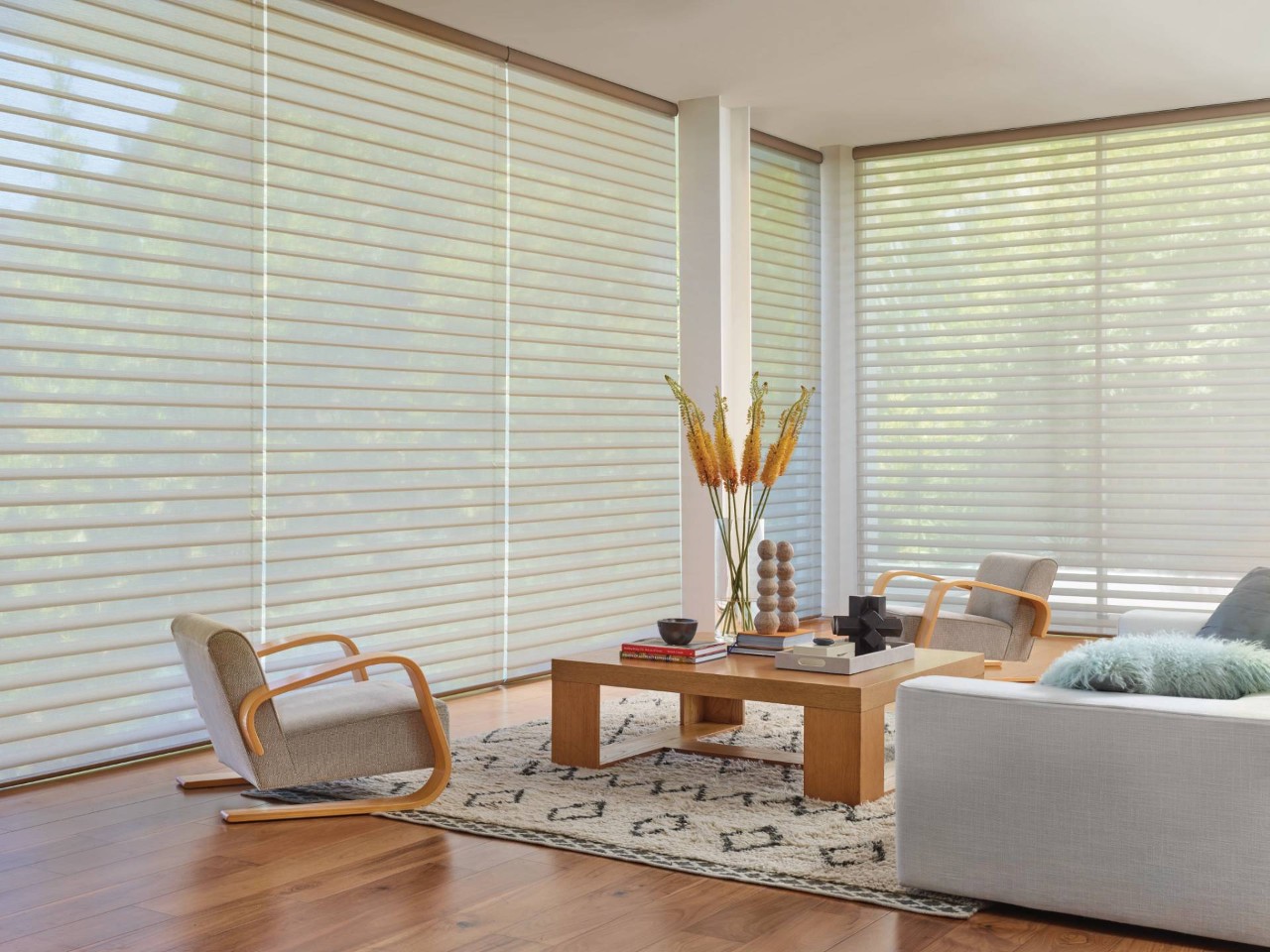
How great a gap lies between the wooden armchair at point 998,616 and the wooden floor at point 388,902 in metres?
2.53

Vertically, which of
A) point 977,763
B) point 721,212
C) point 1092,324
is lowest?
point 977,763

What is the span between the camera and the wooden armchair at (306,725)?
3.53 meters

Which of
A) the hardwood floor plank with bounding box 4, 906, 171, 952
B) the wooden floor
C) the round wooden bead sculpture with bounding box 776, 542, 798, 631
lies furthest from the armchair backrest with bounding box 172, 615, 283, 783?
the round wooden bead sculpture with bounding box 776, 542, 798, 631

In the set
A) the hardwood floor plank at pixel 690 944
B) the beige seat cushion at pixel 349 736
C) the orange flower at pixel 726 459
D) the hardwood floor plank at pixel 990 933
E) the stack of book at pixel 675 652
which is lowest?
the hardwood floor plank at pixel 690 944

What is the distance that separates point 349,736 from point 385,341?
211cm

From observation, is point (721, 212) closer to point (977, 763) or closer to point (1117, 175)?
point (1117, 175)

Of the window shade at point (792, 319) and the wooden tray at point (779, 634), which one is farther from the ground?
the window shade at point (792, 319)

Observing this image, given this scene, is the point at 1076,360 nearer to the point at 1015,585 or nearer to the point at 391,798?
the point at 1015,585

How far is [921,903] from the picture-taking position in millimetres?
2949

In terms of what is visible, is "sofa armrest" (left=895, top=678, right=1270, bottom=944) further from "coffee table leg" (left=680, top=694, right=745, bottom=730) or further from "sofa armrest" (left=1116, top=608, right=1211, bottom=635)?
"coffee table leg" (left=680, top=694, right=745, bottom=730)

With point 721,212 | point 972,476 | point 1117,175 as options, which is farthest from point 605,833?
point 1117,175

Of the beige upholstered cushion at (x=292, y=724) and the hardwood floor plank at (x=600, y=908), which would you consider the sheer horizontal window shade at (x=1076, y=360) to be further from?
the hardwood floor plank at (x=600, y=908)

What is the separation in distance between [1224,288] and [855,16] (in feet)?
9.43

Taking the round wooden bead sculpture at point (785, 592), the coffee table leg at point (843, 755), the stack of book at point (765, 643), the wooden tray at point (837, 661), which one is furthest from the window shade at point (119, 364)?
the coffee table leg at point (843, 755)
